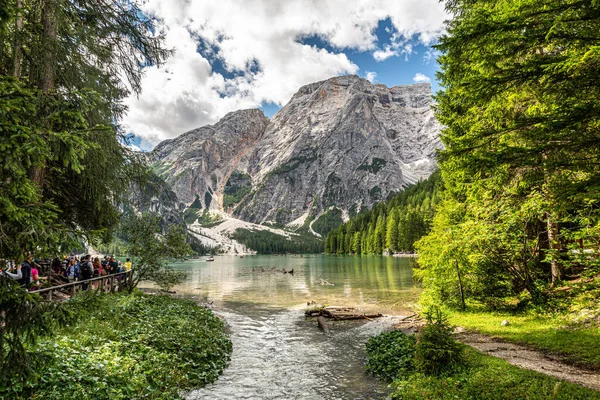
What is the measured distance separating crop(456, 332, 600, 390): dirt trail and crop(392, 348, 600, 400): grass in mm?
695

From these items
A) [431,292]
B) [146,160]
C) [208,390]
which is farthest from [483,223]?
[146,160]

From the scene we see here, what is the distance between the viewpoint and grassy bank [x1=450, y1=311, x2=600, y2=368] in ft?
32.7

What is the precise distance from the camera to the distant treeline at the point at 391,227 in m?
101

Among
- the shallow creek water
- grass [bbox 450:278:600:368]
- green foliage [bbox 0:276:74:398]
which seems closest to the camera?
green foliage [bbox 0:276:74:398]

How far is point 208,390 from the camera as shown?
9.83 m

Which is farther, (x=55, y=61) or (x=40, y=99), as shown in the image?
(x=55, y=61)

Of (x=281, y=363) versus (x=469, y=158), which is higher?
(x=469, y=158)

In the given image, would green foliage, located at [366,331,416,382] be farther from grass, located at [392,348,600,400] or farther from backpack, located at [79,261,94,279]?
backpack, located at [79,261,94,279]

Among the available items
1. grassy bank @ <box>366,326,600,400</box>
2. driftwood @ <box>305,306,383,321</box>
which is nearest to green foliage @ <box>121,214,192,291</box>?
driftwood @ <box>305,306,383,321</box>

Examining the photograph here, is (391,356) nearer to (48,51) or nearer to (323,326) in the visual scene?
(323,326)

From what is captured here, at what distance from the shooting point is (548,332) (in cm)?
1223

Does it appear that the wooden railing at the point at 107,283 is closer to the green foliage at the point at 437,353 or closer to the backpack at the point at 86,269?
the backpack at the point at 86,269

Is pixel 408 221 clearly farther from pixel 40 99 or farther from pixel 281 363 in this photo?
pixel 40 99

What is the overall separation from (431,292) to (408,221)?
85178 millimetres
